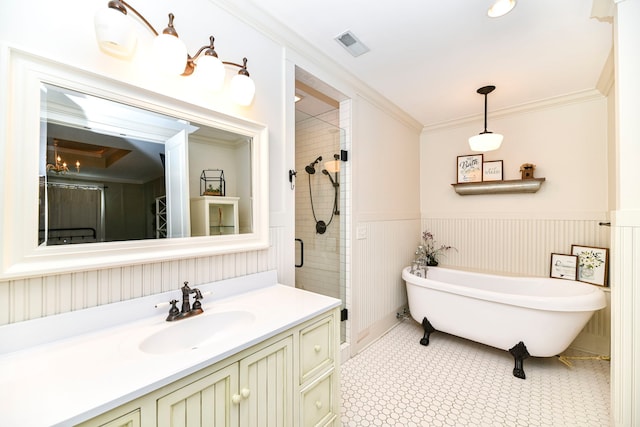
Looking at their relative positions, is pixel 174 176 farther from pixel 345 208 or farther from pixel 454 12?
pixel 454 12

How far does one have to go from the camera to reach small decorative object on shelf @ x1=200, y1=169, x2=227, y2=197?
4.59ft

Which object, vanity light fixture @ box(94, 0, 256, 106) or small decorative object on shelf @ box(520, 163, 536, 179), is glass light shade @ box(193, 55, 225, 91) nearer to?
vanity light fixture @ box(94, 0, 256, 106)

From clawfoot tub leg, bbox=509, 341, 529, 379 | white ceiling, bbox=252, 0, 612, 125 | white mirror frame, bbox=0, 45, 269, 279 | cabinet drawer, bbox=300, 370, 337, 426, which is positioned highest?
white ceiling, bbox=252, 0, 612, 125

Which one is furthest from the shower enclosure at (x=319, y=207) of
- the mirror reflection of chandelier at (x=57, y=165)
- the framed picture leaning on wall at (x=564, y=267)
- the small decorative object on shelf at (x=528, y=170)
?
the framed picture leaning on wall at (x=564, y=267)

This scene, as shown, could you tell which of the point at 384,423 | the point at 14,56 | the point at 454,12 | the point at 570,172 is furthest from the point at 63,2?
the point at 570,172

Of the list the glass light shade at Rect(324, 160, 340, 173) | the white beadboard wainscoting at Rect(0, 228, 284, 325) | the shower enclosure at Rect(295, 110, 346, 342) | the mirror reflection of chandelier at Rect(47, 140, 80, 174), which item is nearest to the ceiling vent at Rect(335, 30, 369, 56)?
the shower enclosure at Rect(295, 110, 346, 342)

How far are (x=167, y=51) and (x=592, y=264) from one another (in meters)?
3.68

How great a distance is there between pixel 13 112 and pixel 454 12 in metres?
2.15

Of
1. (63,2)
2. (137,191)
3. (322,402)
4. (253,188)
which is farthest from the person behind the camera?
(253,188)

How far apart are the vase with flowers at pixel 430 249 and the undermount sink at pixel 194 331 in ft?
8.76

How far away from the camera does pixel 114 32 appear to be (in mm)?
977

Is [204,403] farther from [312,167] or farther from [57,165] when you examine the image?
[312,167]

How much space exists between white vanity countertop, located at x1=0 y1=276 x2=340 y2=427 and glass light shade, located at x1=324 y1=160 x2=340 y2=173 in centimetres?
152

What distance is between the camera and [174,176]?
1.28 meters
